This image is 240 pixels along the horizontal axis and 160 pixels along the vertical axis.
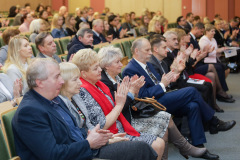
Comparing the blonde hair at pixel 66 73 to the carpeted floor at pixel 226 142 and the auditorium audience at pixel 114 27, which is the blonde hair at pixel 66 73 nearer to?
the carpeted floor at pixel 226 142

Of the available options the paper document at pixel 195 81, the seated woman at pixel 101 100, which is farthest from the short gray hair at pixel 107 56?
the paper document at pixel 195 81

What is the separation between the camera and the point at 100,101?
2855 mm

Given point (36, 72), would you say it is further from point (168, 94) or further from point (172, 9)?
point (172, 9)

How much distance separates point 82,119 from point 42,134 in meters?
0.58

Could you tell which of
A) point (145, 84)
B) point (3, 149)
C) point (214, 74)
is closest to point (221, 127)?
point (145, 84)

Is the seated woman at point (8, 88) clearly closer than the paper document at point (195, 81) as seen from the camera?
Yes

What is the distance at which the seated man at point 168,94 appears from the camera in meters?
3.88

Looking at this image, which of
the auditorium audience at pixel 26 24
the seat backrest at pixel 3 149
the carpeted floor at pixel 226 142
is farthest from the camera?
the auditorium audience at pixel 26 24

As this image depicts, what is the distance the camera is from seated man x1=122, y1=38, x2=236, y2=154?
12.7ft

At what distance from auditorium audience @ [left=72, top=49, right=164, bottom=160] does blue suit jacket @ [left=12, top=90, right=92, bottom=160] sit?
539 millimetres

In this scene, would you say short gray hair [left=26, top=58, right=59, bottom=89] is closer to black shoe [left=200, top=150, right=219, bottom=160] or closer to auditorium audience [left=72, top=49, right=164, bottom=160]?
auditorium audience [left=72, top=49, right=164, bottom=160]

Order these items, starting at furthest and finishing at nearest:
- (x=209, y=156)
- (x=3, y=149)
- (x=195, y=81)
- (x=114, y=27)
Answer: (x=114, y=27) → (x=195, y=81) → (x=209, y=156) → (x=3, y=149)

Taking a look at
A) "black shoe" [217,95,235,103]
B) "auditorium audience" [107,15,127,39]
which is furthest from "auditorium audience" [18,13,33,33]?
"black shoe" [217,95,235,103]

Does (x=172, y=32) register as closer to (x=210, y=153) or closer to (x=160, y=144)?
(x=210, y=153)
